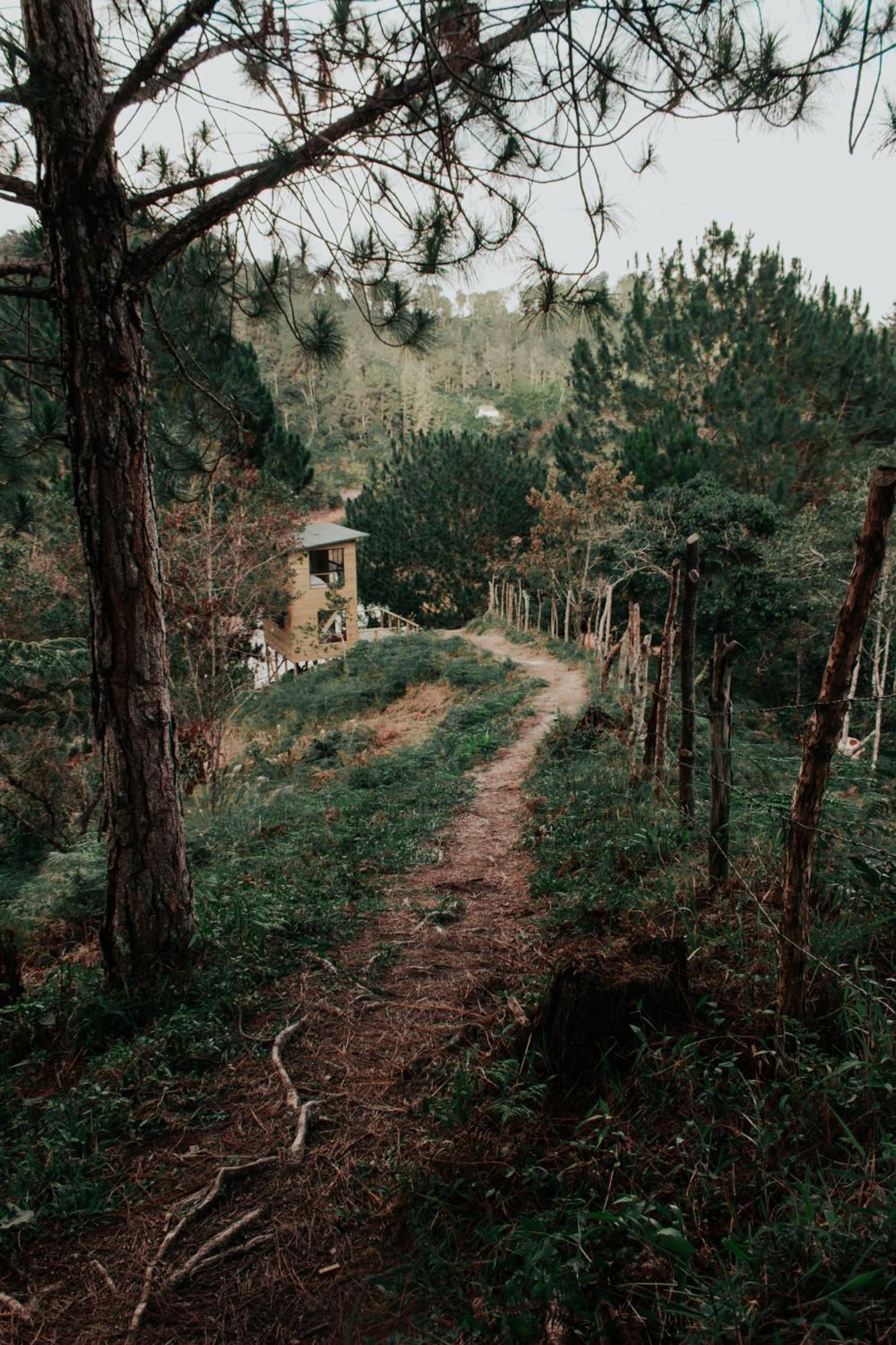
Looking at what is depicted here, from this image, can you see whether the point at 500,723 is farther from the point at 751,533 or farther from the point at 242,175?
the point at 751,533

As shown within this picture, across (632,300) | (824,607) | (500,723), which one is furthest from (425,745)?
(632,300)

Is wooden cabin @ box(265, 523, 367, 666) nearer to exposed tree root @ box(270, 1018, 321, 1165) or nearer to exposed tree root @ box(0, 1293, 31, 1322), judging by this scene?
exposed tree root @ box(270, 1018, 321, 1165)

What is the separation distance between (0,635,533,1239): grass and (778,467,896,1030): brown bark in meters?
2.08

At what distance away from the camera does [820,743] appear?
7.16 feet

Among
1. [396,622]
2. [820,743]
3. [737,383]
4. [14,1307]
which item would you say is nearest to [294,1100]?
[14,1307]

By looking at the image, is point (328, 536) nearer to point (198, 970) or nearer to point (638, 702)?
point (638, 702)

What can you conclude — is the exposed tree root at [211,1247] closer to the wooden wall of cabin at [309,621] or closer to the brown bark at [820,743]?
the brown bark at [820,743]

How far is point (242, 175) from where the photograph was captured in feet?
9.31

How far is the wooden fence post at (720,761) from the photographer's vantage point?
3.39 metres

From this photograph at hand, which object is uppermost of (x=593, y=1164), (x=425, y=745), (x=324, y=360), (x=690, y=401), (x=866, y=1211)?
(x=690, y=401)

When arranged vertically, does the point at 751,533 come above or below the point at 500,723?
above

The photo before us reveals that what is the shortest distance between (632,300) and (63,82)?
28.8m

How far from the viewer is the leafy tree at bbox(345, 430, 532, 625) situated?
28703 mm

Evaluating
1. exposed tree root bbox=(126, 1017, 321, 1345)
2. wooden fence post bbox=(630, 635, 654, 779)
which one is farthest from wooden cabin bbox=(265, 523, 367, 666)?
exposed tree root bbox=(126, 1017, 321, 1345)
